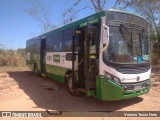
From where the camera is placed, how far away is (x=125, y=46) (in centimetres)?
711

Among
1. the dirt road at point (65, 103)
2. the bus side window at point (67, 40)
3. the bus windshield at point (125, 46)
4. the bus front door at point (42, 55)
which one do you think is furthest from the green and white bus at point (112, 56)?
Answer: the bus front door at point (42, 55)

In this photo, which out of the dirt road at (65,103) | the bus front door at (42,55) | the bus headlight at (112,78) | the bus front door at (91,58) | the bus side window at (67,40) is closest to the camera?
the bus headlight at (112,78)

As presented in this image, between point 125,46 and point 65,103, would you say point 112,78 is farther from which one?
point 65,103

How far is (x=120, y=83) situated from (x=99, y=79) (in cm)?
71

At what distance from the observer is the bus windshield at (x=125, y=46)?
684cm

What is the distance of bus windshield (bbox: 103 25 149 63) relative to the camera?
684 cm

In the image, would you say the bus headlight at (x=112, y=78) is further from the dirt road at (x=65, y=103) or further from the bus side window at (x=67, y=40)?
the bus side window at (x=67, y=40)

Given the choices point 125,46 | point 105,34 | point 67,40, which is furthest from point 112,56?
point 67,40

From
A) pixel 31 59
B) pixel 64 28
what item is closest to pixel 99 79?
pixel 64 28

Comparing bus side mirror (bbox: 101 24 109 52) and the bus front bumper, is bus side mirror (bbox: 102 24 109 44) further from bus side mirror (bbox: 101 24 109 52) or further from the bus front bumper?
the bus front bumper

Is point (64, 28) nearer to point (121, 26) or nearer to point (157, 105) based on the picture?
point (121, 26)

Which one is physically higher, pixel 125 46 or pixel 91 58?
pixel 125 46

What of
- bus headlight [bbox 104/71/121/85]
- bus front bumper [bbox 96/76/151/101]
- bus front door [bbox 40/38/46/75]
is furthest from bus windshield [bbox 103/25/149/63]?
bus front door [bbox 40/38/46/75]

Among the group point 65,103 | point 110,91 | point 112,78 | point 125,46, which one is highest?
point 125,46
